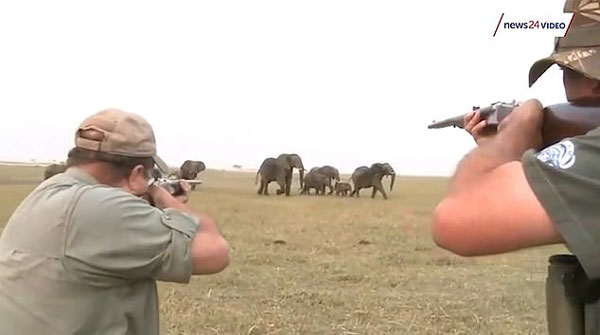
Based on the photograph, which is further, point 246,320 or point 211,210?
point 211,210

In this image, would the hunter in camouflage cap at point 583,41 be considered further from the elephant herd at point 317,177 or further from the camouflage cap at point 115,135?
the elephant herd at point 317,177

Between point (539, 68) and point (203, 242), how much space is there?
1.37m

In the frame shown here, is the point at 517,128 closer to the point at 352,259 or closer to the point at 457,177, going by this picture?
the point at 457,177

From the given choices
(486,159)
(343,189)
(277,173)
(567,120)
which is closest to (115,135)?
(486,159)

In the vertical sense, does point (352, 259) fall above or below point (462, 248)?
below

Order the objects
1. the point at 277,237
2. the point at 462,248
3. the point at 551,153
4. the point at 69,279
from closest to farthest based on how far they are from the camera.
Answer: the point at 551,153
the point at 462,248
the point at 69,279
the point at 277,237

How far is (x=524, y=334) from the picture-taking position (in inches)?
252

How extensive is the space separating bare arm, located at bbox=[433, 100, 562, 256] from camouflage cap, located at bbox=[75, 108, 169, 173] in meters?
1.37

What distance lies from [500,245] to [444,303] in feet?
19.7

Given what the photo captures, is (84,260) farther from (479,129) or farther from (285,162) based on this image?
(285,162)

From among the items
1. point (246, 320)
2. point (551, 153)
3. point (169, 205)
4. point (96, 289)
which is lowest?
point (246, 320)

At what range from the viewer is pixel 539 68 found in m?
1.99

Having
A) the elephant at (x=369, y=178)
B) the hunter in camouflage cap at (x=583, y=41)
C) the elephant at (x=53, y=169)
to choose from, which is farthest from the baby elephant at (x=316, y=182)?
the hunter in camouflage cap at (x=583, y=41)

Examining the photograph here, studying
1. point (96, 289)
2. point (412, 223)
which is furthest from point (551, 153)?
point (412, 223)
